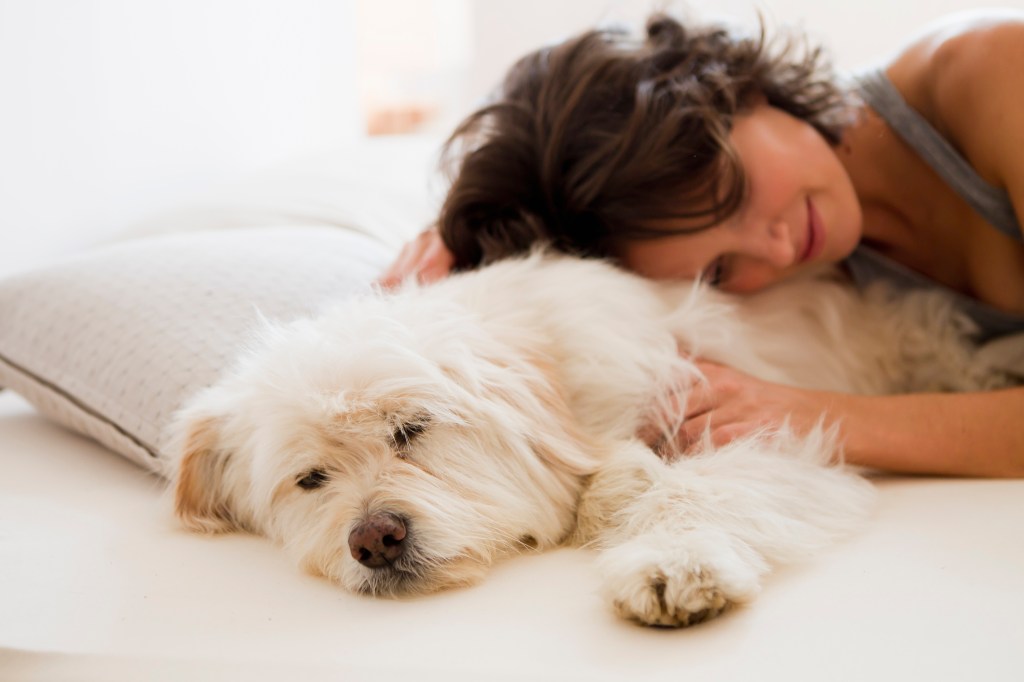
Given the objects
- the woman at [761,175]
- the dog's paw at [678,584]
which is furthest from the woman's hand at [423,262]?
the dog's paw at [678,584]

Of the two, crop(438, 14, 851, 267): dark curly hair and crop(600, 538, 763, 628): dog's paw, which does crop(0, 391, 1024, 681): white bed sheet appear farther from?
crop(438, 14, 851, 267): dark curly hair

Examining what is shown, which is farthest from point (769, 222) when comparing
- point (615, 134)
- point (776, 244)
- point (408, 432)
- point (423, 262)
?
point (408, 432)

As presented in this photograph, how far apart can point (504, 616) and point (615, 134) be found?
1090 millimetres

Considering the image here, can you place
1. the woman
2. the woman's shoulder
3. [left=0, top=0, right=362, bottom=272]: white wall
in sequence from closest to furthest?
the woman, the woman's shoulder, [left=0, top=0, right=362, bottom=272]: white wall

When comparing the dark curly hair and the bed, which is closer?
the bed

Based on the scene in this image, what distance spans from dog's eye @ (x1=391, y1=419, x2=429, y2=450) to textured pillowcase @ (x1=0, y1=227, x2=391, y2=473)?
1.39ft

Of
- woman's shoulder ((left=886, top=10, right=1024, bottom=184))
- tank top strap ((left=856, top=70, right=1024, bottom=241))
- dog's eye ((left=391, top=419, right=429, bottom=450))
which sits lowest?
dog's eye ((left=391, top=419, right=429, bottom=450))

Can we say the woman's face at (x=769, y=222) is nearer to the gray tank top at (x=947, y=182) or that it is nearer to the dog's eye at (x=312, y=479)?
the gray tank top at (x=947, y=182)

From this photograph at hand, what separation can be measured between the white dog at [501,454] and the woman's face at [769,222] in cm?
16

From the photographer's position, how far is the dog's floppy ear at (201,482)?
1.60 m

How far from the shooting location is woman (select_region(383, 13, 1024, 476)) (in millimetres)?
1709

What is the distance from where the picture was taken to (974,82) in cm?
191

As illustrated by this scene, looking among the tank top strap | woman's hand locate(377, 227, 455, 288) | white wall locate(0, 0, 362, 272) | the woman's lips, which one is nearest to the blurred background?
white wall locate(0, 0, 362, 272)

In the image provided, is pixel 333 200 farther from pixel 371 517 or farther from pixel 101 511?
pixel 371 517
